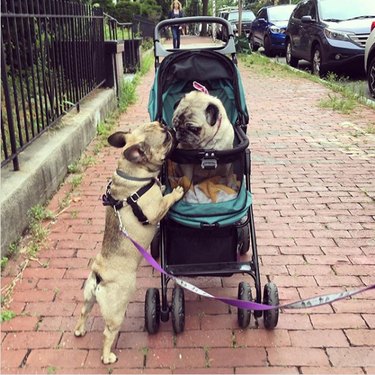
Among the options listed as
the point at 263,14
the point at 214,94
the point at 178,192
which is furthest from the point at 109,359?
the point at 263,14

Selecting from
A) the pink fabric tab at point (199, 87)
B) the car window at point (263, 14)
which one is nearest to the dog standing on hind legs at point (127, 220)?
the pink fabric tab at point (199, 87)

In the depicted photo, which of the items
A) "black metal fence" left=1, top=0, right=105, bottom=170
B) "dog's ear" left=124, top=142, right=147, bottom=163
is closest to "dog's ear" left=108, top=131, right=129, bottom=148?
"dog's ear" left=124, top=142, right=147, bottom=163

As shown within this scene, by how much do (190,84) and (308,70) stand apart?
1203cm

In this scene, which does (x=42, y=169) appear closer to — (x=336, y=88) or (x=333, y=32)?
(x=336, y=88)

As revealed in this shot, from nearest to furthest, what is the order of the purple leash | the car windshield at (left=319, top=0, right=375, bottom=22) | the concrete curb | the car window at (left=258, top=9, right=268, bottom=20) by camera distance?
the purple leash < the concrete curb < the car windshield at (left=319, top=0, right=375, bottom=22) < the car window at (left=258, top=9, right=268, bottom=20)

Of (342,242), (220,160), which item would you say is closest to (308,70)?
(342,242)

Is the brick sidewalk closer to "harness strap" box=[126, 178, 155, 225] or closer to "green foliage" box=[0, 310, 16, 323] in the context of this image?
"green foliage" box=[0, 310, 16, 323]

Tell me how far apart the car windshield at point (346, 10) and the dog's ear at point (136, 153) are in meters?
11.1

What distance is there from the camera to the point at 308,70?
1534cm

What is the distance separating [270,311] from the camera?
3.25 m

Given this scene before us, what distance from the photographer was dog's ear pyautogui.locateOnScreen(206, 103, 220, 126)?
3486 mm

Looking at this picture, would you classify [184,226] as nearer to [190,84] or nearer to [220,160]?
[220,160]

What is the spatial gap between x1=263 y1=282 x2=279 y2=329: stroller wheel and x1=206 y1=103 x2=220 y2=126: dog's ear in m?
1.22

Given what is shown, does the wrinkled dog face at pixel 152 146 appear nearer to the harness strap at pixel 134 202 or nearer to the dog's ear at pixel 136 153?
the dog's ear at pixel 136 153
